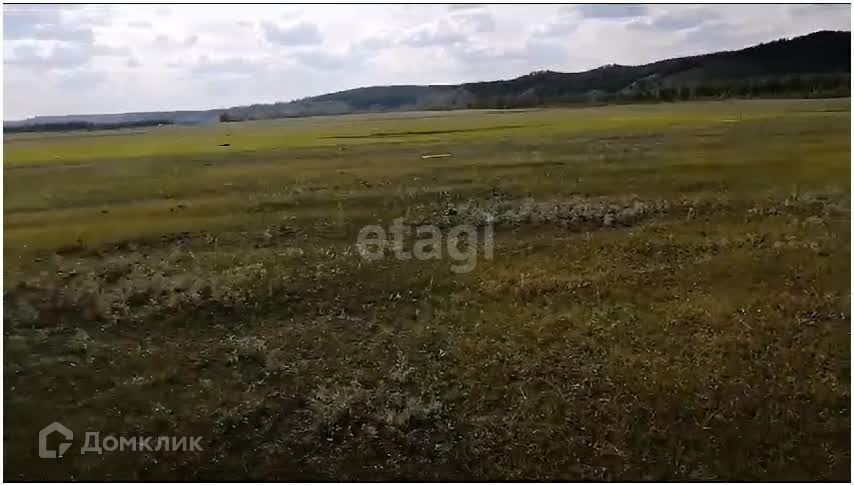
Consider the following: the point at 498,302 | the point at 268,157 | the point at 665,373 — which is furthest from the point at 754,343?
the point at 268,157

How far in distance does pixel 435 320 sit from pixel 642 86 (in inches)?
756

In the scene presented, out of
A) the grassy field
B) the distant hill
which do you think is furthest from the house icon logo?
the distant hill

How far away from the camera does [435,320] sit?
9781mm

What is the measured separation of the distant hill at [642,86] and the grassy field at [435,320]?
141cm

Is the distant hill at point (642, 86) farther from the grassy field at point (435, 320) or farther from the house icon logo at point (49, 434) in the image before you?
the house icon logo at point (49, 434)

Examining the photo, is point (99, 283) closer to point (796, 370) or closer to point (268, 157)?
point (268, 157)

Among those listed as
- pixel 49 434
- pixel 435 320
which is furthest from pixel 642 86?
pixel 49 434

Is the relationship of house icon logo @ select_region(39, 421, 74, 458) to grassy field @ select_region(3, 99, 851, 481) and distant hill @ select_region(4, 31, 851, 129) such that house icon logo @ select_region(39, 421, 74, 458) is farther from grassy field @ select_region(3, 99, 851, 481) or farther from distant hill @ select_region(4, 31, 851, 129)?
distant hill @ select_region(4, 31, 851, 129)

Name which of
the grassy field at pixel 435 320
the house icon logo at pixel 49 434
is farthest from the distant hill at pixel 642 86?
Result: the house icon logo at pixel 49 434

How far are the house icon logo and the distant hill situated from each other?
6.55 m

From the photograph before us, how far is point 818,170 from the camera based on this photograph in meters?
14.3

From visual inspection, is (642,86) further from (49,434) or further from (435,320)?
(49,434)

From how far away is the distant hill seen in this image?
1434 cm

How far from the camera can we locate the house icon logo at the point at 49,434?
7.37 meters
